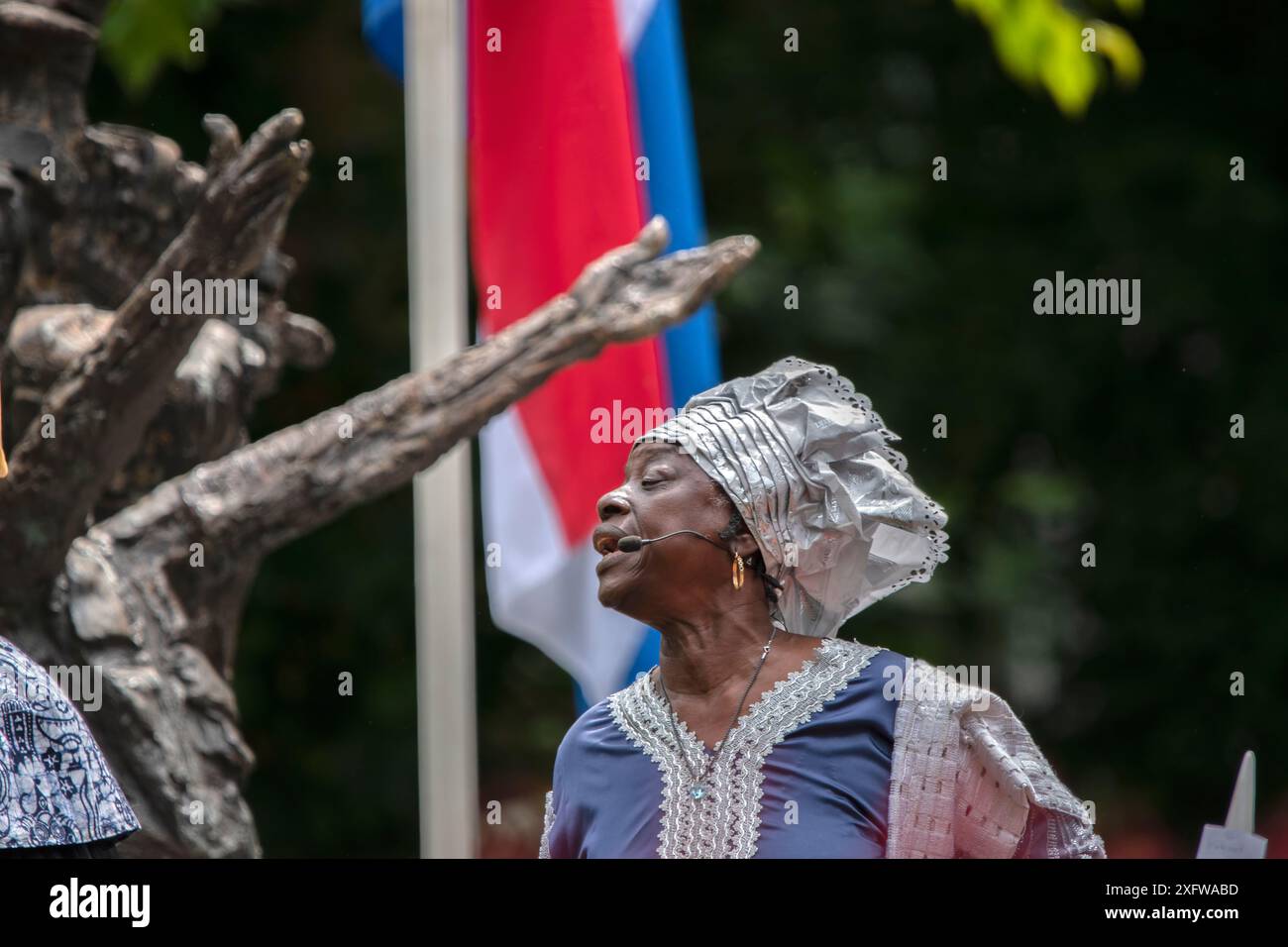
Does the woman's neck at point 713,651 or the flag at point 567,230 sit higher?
the flag at point 567,230

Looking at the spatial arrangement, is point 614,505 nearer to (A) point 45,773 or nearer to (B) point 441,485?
(A) point 45,773

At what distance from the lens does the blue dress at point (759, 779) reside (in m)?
2.74

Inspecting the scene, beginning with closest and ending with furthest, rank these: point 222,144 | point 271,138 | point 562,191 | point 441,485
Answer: point 271,138 → point 222,144 → point 562,191 → point 441,485

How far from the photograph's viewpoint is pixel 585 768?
2.90 m

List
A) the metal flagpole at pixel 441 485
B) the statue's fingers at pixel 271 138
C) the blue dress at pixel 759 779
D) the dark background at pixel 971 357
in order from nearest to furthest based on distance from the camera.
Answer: the blue dress at pixel 759 779 → the statue's fingers at pixel 271 138 → the metal flagpole at pixel 441 485 → the dark background at pixel 971 357

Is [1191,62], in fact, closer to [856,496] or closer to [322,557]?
[322,557]

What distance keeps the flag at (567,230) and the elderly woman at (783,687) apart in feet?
6.56

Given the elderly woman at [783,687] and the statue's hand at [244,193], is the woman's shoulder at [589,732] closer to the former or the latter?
the elderly woman at [783,687]

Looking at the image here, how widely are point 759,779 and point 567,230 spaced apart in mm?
2597

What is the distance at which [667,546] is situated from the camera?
2881mm

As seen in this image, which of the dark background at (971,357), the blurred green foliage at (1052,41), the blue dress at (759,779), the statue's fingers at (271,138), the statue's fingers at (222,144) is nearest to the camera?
the blue dress at (759,779)

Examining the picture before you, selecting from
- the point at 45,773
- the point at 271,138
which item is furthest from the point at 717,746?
the point at 271,138

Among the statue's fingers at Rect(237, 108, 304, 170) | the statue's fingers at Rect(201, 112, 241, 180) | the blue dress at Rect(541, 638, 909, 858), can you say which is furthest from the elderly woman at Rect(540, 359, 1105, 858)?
the statue's fingers at Rect(201, 112, 241, 180)

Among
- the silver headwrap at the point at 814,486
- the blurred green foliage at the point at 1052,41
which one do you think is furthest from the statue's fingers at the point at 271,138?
the blurred green foliage at the point at 1052,41
